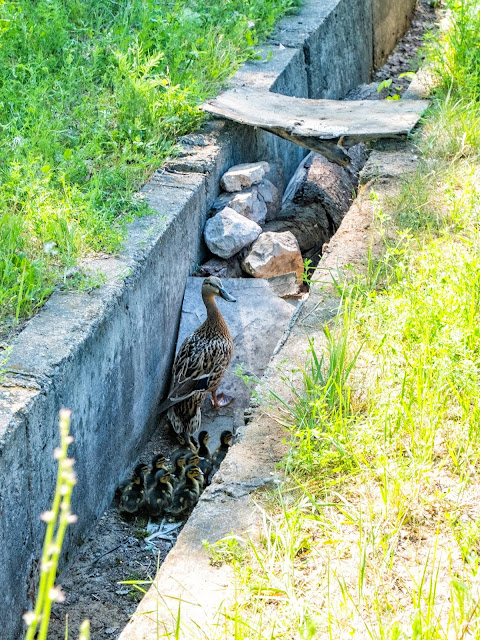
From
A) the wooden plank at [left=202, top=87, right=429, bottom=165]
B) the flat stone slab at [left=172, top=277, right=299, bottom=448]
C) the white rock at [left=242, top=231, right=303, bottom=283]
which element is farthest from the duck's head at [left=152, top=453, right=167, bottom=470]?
the wooden plank at [left=202, top=87, right=429, bottom=165]

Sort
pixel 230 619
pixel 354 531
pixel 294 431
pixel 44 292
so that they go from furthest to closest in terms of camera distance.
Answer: pixel 44 292
pixel 294 431
pixel 354 531
pixel 230 619

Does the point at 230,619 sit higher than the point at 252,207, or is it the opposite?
the point at 230,619

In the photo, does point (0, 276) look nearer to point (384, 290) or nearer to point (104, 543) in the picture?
point (104, 543)

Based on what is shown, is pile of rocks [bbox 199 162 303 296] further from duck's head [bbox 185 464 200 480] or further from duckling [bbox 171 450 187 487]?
duck's head [bbox 185 464 200 480]

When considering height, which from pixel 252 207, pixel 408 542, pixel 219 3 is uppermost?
pixel 219 3

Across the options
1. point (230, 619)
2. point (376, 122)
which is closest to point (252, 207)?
point (376, 122)

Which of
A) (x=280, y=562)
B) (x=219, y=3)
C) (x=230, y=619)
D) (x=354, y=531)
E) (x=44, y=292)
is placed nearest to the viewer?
(x=230, y=619)

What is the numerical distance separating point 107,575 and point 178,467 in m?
0.88

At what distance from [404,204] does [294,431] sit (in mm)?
2529

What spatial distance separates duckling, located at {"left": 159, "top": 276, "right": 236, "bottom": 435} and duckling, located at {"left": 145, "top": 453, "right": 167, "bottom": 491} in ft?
1.47

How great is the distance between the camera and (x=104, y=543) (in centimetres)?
513

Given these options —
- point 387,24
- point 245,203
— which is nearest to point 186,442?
point 245,203

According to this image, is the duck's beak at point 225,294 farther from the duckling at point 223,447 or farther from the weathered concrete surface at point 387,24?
the weathered concrete surface at point 387,24

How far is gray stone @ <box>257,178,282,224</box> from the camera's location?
24.6ft
